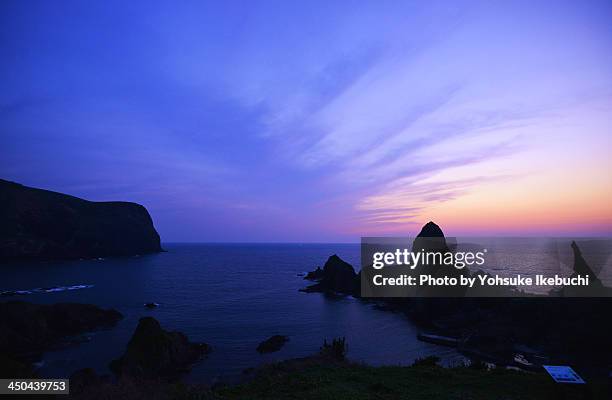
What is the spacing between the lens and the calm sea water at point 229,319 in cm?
3506

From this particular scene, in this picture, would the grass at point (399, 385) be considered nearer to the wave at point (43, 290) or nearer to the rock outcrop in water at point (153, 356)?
the rock outcrop in water at point (153, 356)

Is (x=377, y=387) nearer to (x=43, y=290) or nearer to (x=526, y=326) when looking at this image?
(x=526, y=326)

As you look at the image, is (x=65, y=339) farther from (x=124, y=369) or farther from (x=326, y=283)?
(x=326, y=283)

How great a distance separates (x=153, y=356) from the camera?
31609mm

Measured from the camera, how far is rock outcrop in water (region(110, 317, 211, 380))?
99.2 feet

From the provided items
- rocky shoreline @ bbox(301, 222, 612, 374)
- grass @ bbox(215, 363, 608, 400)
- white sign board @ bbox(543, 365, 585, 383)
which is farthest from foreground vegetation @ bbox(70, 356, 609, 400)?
rocky shoreline @ bbox(301, 222, 612, 374)

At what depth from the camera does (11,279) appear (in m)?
87.9

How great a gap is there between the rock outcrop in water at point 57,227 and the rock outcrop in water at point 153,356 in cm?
14870

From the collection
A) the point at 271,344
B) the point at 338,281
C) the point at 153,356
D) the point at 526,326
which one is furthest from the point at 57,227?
the point at 526,326

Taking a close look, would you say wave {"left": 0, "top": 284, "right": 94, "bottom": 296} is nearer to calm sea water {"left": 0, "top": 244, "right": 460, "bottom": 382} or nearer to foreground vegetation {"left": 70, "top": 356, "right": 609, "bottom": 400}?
calm sea water {"left": 0, "top": 244, "right": 460, "bottom": 382}

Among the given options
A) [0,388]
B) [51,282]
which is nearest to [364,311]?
[0,388]

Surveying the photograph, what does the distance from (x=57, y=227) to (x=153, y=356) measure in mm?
164597

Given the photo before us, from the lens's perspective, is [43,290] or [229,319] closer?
[229,319]

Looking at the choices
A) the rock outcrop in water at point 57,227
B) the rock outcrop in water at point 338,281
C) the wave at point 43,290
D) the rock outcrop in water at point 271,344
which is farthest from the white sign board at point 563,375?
the rock outcrop in water at point 57,227
